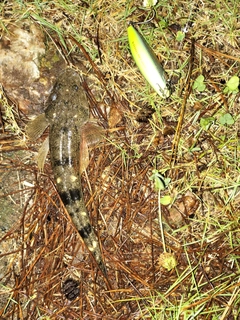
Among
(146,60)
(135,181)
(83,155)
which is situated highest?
(146,60)

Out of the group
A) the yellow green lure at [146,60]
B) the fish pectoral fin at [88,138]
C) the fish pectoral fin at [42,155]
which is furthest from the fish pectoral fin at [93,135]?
the yellow green lure at [146,60]

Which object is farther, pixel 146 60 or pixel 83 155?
pixel 83 155

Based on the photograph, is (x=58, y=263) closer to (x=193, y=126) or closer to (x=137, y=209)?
(x=137, y=209)

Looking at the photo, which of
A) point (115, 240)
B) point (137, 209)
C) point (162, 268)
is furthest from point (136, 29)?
point (162, 268)

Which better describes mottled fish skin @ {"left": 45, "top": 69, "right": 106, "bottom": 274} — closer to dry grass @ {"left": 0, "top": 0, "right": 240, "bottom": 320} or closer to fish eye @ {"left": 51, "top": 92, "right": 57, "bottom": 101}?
fish eye @ {"left": 51, "top": 92, "right": 57, "bottom": 101}

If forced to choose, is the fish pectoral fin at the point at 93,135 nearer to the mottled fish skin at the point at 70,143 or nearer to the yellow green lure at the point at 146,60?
the mottled fish skin at the point at 70,143

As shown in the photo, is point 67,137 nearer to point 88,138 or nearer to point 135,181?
point 88,138

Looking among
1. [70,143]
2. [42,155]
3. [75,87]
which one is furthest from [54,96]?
[42,155]
